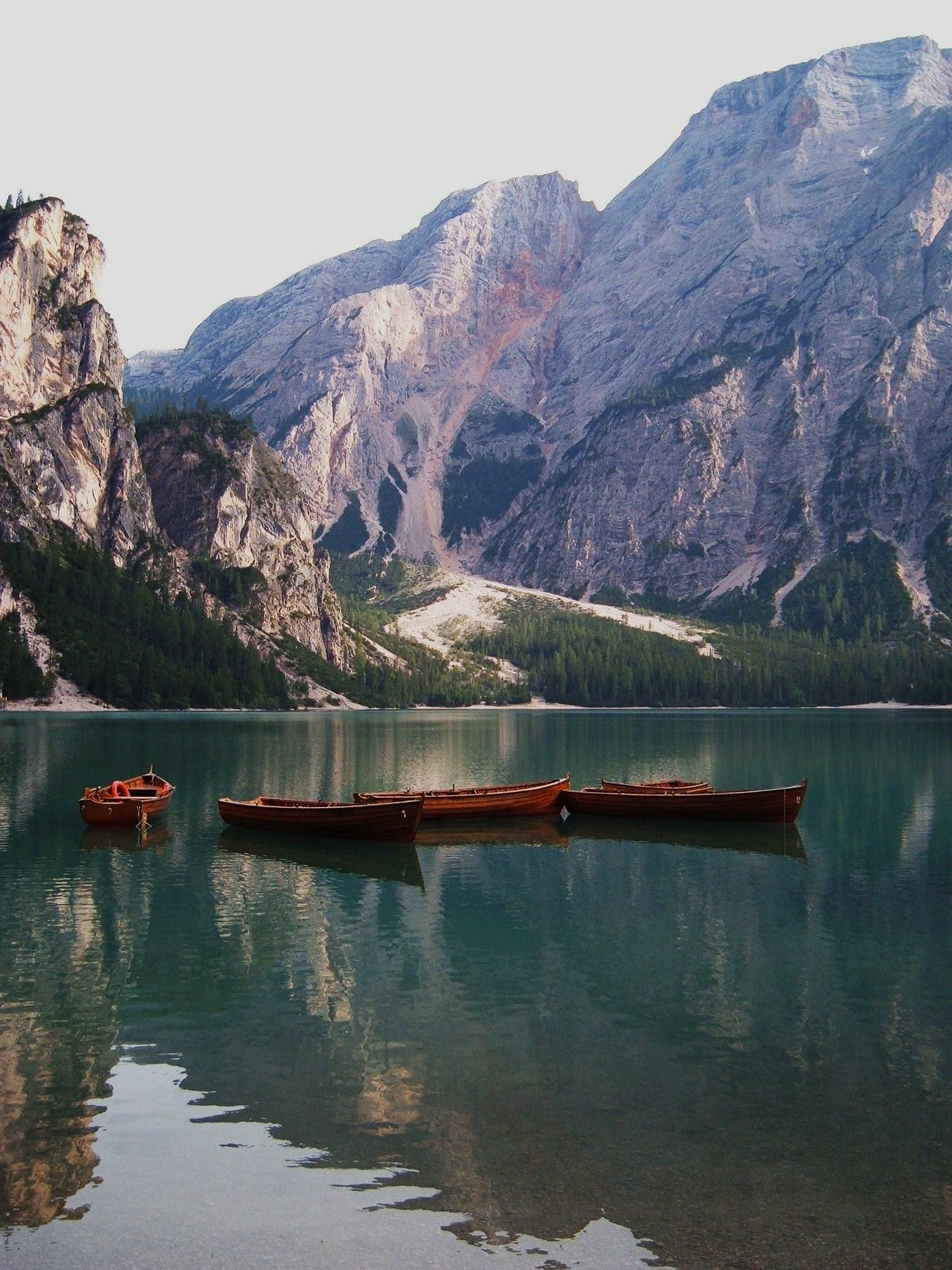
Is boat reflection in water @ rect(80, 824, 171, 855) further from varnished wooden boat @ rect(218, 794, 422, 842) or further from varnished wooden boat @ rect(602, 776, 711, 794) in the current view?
varnished wooden boat @ rect(602, 776, 711, 794)

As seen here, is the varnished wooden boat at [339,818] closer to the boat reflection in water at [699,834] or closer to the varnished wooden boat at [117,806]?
the varnished wooden boat at [117,806]

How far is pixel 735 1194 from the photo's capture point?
20469 mm

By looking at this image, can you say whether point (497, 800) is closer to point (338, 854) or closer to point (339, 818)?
point (339, 818)

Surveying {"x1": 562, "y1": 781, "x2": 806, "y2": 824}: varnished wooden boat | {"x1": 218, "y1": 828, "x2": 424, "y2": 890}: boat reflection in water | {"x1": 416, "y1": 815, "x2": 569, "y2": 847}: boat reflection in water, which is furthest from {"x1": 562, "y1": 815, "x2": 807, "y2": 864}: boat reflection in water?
{"x1": 218, "y1": 828, "x2": 424, "y2": 890}: boat reflection in water

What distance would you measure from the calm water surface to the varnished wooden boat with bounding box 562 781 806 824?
538 inches

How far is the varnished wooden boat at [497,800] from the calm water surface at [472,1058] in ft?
47.1

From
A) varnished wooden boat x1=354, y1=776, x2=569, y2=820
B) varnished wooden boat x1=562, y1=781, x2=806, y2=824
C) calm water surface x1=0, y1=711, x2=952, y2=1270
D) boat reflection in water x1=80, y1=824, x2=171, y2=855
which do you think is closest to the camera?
calm water surface x1=0, y1=711, x2=952, y2=1270

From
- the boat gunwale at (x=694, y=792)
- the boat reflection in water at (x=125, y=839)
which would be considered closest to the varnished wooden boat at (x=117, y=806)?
the boat reflection in water at (x=125, y=839)

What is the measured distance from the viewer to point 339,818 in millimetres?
67250

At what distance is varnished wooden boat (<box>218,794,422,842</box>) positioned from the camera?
66125 mm

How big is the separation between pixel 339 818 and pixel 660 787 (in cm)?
2840

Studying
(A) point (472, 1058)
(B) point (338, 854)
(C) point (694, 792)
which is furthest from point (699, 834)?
(A) point (472, 1058)

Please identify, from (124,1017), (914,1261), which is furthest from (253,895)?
(914,1261)

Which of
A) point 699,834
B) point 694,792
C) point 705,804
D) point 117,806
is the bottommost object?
point 699,834
